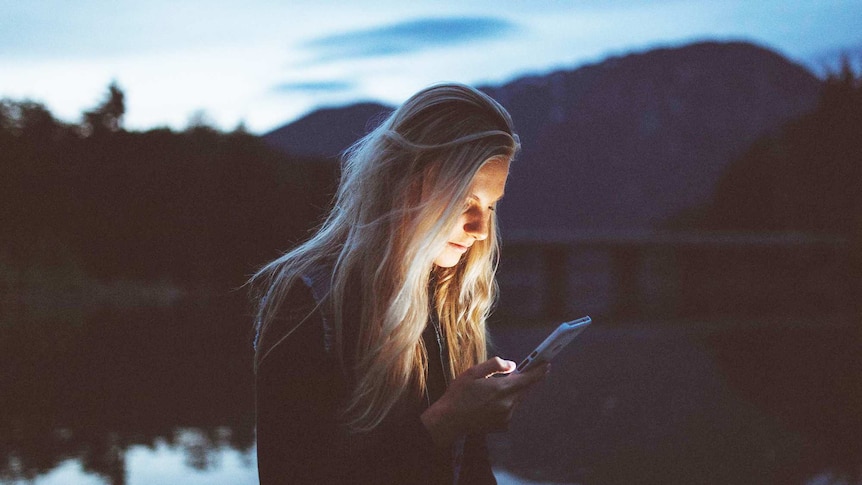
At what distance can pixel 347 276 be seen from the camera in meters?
1.89

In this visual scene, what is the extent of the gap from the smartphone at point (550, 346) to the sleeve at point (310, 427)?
36 centimetres

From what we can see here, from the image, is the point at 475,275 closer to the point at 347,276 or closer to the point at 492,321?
the point at 347,276

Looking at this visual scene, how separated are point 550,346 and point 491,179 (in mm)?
426

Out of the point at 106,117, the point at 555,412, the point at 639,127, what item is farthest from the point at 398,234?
the point at 639,127

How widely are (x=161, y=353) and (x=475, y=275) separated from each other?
12.2m

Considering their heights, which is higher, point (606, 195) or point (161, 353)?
point (606, 195)

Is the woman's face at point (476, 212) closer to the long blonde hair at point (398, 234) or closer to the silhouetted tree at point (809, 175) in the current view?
the long blonde hair at point (398, 234)

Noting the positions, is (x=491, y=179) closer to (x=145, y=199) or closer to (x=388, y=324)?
(x=388, y=324)

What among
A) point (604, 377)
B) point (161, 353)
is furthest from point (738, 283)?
point (161, 353)

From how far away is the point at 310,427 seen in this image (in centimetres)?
178

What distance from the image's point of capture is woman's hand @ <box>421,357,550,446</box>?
6.16 feet

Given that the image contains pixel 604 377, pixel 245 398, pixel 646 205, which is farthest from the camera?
pixel 646 205

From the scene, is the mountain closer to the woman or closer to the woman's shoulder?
the woman

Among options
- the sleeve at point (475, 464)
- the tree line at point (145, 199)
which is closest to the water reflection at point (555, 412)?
the sleeve at point (475, 464)
